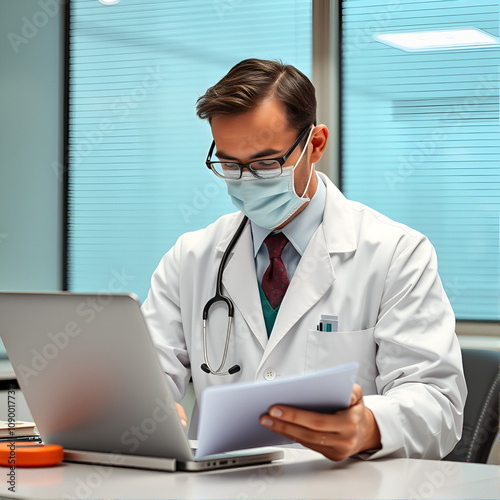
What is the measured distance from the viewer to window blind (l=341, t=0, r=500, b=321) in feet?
9.12

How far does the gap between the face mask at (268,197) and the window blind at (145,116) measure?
153cm

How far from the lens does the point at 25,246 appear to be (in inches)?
141

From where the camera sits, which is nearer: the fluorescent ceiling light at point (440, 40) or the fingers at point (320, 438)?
the fingers at point (320, 438)

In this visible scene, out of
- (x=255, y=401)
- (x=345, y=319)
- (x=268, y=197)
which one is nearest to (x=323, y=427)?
(x=255, y=401)

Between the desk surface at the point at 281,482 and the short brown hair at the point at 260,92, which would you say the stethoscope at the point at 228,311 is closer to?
the short brown hair at the point at 260,92

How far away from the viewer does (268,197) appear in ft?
5.60

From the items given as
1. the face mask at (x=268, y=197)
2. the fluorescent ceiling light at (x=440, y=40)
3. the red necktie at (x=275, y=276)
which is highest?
the fluorescent ceiling light at (x=440, y=40)

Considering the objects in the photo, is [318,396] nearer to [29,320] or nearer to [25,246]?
[29,320]

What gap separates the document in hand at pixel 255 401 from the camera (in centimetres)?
99

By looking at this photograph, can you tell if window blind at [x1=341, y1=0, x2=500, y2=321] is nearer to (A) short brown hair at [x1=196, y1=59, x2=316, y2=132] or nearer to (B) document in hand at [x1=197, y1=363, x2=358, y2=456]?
(A) short brown hair at [x1=196, y1=59, x2=316, y2=132]

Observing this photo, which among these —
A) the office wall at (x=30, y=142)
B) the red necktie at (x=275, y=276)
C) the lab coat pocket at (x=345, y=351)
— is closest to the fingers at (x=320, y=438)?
the lab coat pocket at (x=345, y=351)

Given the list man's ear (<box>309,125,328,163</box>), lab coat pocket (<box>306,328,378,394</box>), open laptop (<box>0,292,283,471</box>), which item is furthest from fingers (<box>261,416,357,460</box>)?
man's ear (<box>309,125,328,163</box>)

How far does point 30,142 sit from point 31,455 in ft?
8.79

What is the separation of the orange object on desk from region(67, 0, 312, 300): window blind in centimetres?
215
